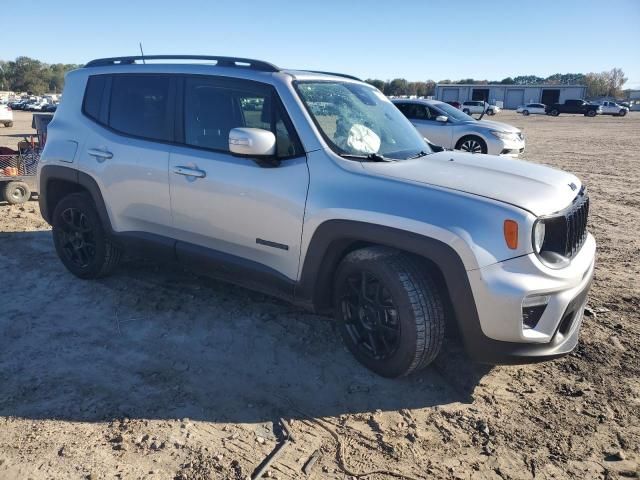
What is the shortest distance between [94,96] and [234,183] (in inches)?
76.2

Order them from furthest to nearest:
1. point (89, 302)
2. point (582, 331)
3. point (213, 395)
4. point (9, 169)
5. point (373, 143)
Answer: point (9, 169), point (89, 302), point (582, 331), point (373, 143), point (213, 395)

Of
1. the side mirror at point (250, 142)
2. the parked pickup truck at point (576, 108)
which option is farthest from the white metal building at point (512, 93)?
the side mirror at point (250, 142)

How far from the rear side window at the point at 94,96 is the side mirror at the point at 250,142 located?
6.33ft

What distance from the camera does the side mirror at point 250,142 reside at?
3264mm

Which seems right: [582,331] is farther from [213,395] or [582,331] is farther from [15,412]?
[15,412]

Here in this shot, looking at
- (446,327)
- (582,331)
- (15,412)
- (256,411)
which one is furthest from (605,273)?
(15,412)

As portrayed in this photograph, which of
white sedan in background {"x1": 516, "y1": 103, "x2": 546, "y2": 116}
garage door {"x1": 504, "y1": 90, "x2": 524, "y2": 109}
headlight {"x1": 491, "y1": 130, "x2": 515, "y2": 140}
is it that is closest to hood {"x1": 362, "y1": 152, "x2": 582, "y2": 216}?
headlight {"x1": 491, "y1": 130, "x2": 515, "y2": 140}

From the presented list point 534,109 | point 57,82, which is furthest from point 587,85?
point 57,82

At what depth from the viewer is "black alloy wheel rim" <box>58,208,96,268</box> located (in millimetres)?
4762

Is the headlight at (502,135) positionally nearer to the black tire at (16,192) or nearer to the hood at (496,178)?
the hood at (496,178)

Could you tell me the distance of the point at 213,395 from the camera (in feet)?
10.3

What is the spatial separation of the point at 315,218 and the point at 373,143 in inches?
31.3

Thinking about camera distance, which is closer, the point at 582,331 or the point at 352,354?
the point at 352,354

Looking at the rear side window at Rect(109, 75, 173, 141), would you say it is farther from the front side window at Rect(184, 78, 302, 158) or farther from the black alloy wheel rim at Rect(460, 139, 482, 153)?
the black alloy wheel rim at Rect(460, 139, 482, 153)
